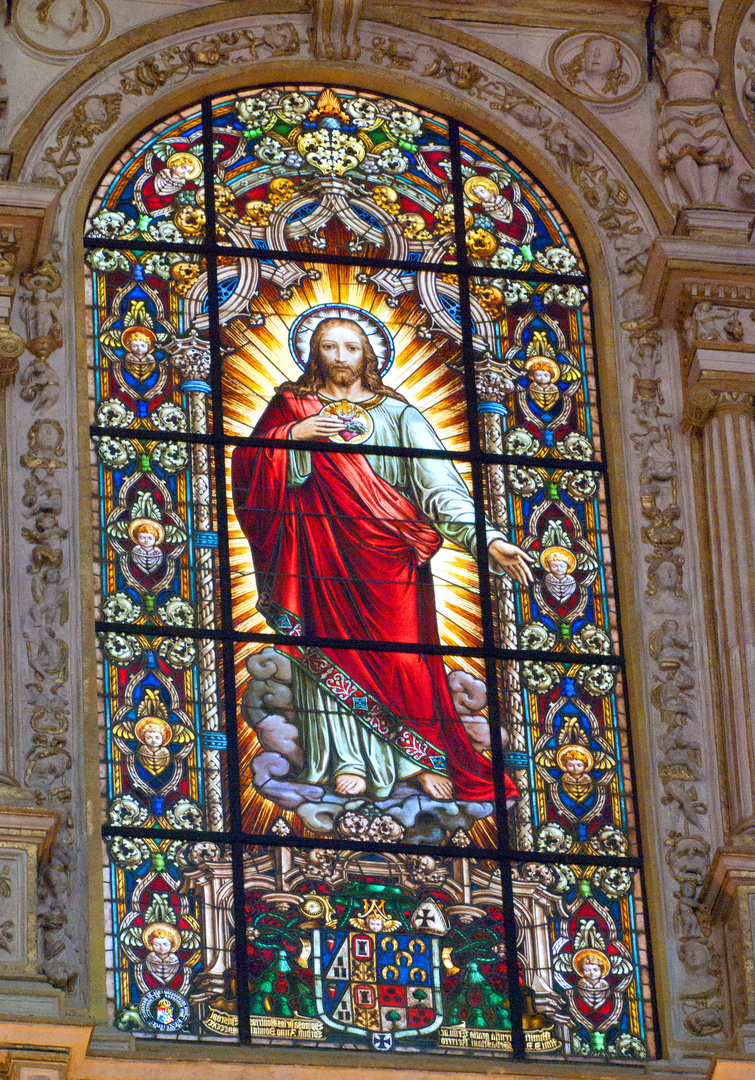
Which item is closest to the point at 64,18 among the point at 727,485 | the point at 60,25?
the point at 60,25

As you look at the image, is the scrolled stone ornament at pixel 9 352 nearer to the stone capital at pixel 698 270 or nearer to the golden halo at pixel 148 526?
the golden halo at pixel 148 526

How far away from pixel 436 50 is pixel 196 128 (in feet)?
4.67

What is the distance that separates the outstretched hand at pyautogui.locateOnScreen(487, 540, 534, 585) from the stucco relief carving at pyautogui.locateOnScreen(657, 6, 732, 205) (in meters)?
2.31

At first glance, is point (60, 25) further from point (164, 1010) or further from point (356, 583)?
point (164, 1010)

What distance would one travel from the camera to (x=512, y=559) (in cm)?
1530

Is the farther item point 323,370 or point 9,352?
point 323,370

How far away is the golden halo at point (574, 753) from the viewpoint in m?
14.7

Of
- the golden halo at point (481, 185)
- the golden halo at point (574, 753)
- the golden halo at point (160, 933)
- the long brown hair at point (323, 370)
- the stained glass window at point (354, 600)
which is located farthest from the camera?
the golden halo at point (481, 185)

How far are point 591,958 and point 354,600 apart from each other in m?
2.13

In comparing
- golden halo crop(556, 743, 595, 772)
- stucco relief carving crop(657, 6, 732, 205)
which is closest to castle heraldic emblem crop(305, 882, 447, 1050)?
golden halo crop(556, 743, 595, 772)

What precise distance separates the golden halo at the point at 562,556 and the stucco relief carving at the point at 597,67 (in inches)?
114

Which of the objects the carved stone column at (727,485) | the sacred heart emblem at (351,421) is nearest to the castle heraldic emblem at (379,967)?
the carved stone column at (727,485)

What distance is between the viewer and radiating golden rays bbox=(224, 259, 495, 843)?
15.0 m

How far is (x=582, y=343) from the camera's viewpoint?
53.0 feet
